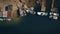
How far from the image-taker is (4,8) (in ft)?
7.01

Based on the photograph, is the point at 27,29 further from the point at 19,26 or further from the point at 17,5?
the point at 17,5

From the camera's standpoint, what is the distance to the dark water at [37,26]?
85.2 inches

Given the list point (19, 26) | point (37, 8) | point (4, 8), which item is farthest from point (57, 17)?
point (4, 8)

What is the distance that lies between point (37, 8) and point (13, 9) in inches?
11.3

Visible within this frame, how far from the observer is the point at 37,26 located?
2.19 meters

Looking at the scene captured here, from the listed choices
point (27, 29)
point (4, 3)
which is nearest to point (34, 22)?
point (27, 29)

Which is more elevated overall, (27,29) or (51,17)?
(51,17)

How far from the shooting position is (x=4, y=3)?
2131mm

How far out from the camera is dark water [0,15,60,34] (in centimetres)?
216

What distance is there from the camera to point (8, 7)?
2145 mm

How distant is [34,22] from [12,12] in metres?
0.29

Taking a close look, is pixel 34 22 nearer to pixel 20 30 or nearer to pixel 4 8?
pixel 20 30

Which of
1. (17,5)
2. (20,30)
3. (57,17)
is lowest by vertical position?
(20,30)

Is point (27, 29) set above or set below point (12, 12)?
below
